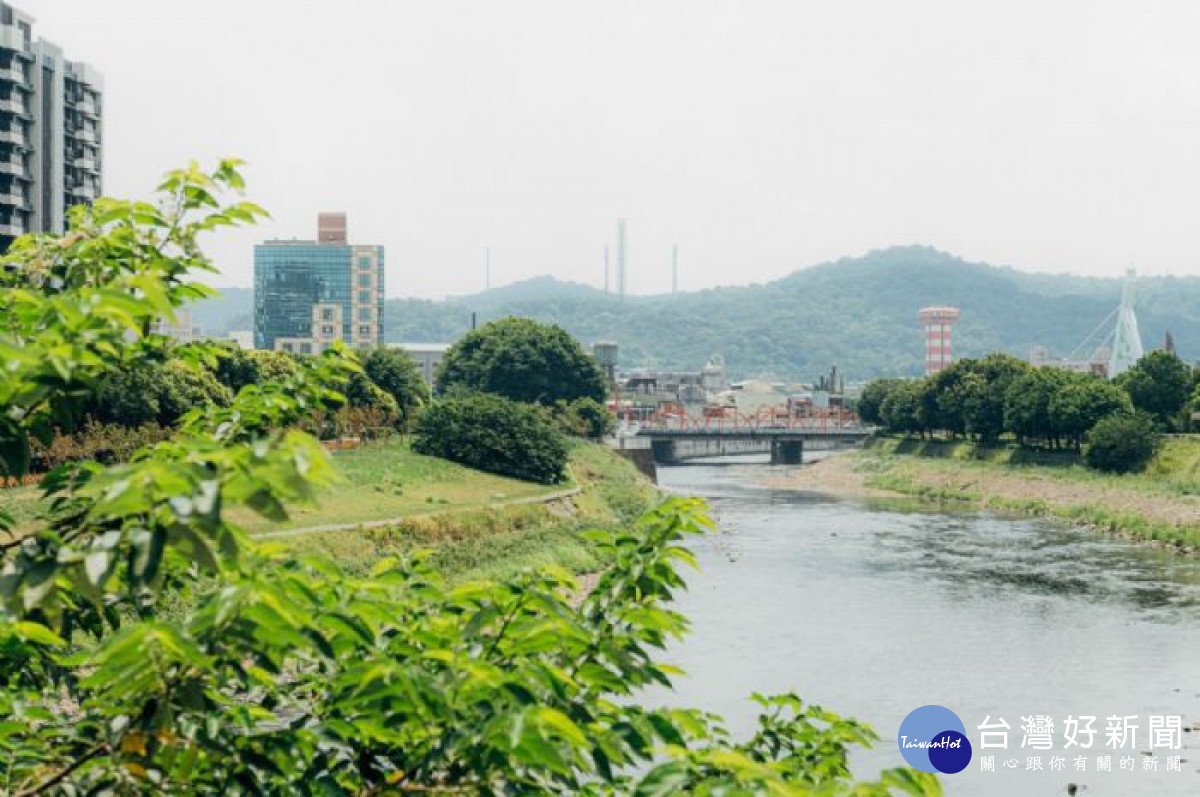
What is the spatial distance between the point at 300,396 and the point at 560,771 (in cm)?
370

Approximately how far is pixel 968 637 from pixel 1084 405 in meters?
59.2

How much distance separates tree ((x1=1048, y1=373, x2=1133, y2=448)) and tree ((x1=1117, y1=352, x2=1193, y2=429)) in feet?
7.51

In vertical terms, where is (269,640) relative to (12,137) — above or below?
below

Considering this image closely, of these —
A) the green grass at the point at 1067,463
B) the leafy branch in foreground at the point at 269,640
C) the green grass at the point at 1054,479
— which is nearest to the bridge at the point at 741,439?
the green grass at the point at 1067,463

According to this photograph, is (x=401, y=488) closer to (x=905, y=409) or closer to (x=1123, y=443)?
(x=1123, y=443)

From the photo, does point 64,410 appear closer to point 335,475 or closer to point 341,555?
point 335,475

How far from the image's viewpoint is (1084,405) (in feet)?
315

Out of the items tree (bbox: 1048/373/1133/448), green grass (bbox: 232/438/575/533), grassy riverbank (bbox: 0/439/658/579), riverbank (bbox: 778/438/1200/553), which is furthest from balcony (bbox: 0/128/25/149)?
tree (bbox: 1048/373/1133/448)

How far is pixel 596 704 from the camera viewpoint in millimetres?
6270

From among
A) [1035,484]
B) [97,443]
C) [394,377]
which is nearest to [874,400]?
[1035,484]

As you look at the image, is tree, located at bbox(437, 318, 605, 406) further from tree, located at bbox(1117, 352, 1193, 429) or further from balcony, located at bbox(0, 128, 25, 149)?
tree, located at bbox(1117, 352, 1193, 429)

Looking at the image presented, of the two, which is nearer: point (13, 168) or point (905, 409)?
point (13, 168)

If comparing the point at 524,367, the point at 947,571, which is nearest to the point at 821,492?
the point at 524,367

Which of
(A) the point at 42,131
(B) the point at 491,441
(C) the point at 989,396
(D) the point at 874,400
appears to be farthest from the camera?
(D) the point at 874,400
